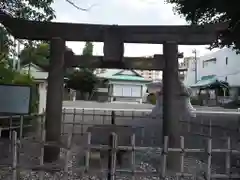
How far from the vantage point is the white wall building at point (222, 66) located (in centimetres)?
→ 4707

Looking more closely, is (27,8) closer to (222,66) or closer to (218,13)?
(218,13)

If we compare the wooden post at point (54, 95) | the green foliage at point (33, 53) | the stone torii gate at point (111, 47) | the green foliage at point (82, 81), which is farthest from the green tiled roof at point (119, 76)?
the wooden post at point (54, 95)

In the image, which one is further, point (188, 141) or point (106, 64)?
point (188, 141)

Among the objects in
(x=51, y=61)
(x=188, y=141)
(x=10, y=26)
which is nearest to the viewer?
(x=10, y=26)

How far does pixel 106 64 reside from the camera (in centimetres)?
988

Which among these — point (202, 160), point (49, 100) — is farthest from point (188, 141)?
point (49, 100)

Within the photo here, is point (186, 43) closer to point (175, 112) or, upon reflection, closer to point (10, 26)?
point (175, 112)

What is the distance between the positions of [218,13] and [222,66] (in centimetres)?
3719

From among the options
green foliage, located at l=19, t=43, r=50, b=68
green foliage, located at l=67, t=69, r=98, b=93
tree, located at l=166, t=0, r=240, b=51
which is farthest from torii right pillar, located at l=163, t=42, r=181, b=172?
green foliage, located at l=67, t=69, r=98, b=93

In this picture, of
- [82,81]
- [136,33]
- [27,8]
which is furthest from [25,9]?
[82,81]

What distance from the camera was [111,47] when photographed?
947 cm

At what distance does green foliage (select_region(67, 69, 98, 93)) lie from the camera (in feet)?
170

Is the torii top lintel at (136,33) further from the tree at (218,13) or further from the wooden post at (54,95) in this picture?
the tree at (218,13)

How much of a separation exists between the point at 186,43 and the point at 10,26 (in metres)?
4.46
